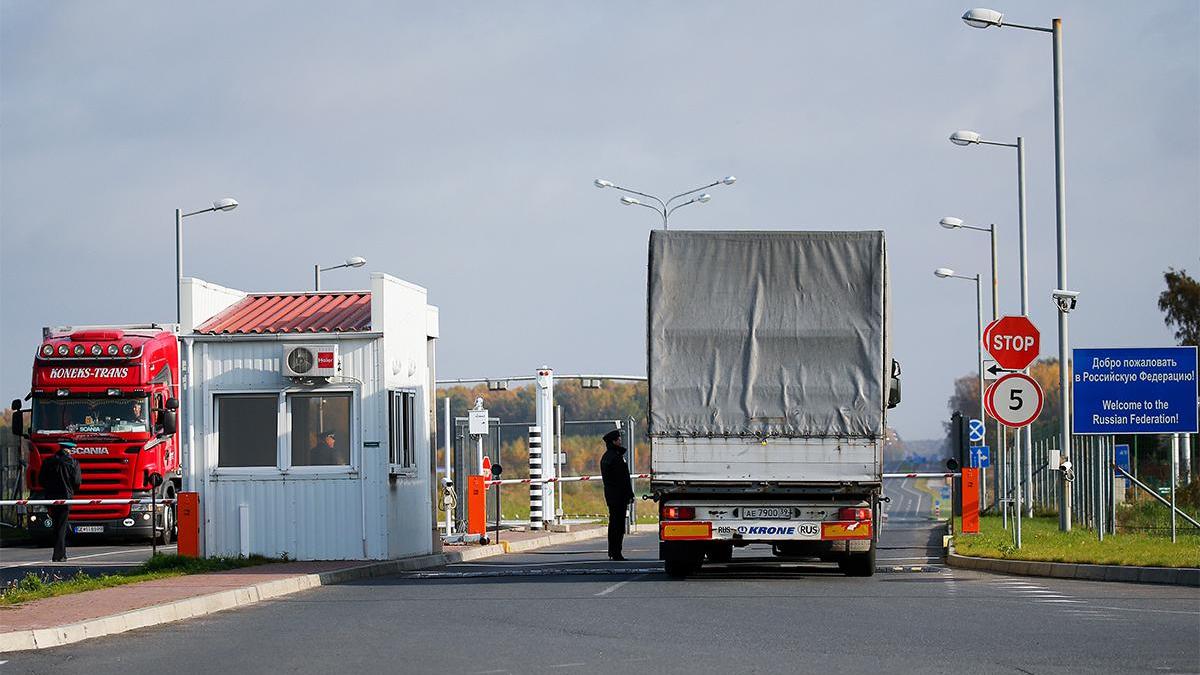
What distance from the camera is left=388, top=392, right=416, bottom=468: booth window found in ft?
76.4

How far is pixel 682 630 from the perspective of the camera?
13.2m

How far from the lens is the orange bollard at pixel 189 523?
881 inches

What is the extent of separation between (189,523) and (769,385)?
8425mm

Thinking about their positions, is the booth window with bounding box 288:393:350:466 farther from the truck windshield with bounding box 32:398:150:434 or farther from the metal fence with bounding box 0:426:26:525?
the metal fence with bounding box 0:426:26:525

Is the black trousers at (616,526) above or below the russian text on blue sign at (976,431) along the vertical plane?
below

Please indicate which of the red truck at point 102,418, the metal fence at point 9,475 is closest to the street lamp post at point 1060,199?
the red truck at point 102,418

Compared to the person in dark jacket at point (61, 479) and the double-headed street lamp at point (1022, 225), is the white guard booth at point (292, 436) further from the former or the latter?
the double-headed street lamp at point (1022, 225)

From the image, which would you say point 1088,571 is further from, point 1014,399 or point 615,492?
point 615,492

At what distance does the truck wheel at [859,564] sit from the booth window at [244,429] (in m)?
7.93

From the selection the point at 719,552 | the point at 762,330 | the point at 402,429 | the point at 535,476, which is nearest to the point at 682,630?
the point at 762,330

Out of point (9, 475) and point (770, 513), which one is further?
point (9, 475)

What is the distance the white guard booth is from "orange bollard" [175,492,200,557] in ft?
0.53

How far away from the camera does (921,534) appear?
3556cm

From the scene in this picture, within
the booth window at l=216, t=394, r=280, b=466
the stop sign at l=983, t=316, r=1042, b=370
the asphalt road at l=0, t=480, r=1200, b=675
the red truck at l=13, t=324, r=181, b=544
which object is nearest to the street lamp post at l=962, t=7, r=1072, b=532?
the stop sign at l=983, t=316, r=1042, b=370
